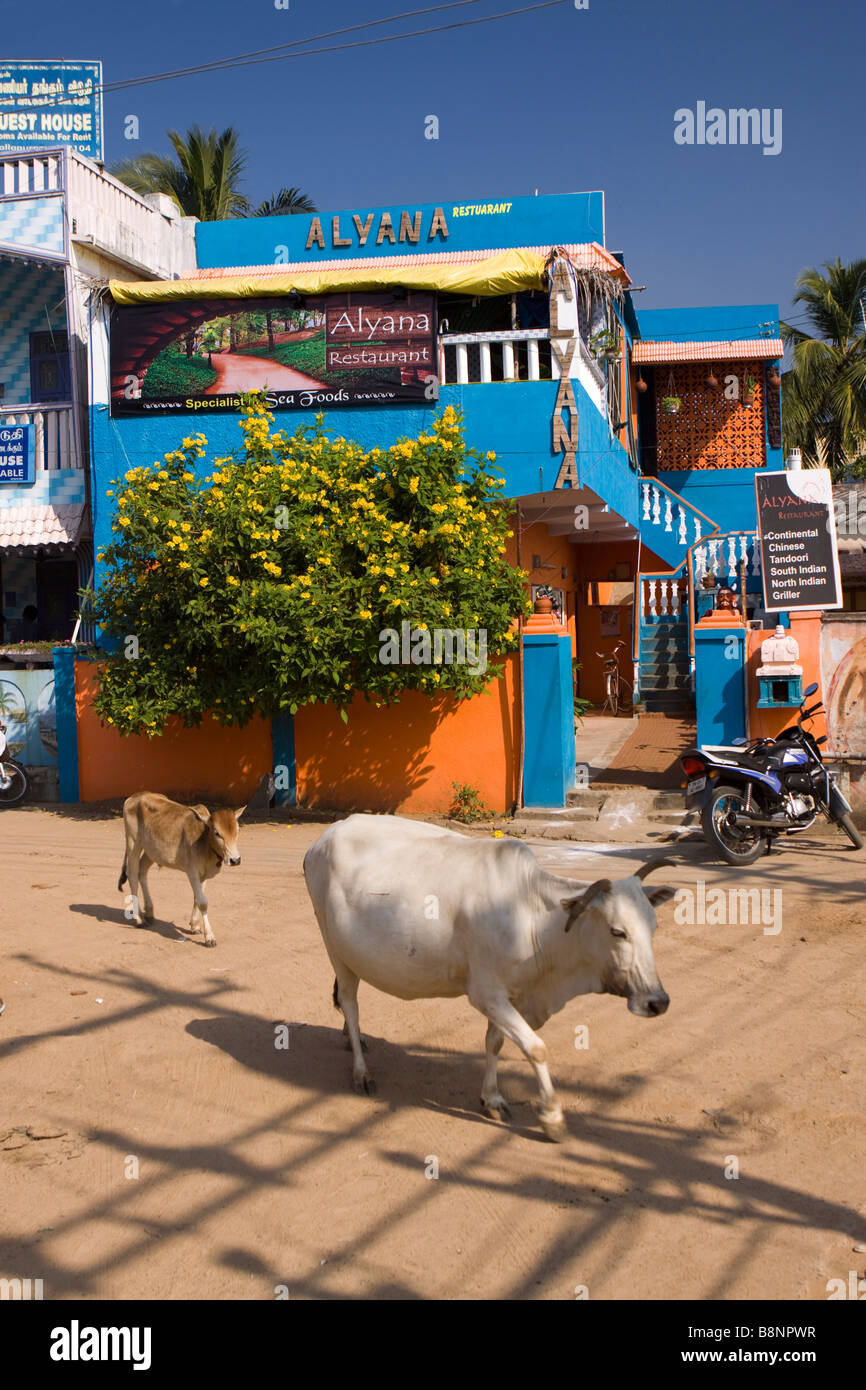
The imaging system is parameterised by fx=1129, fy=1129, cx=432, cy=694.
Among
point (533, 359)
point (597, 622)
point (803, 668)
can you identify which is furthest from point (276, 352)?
point (597, 622)

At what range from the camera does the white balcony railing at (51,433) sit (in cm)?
1599

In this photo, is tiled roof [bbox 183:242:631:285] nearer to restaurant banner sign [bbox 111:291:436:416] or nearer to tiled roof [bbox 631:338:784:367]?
restaurant banner sign [bbox 111:291:436:416]

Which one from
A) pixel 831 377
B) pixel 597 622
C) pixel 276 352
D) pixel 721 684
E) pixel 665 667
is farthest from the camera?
pixel 831 377

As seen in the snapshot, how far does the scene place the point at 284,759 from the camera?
13461mm

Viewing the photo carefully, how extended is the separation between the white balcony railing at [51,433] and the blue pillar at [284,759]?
5450 millimetres

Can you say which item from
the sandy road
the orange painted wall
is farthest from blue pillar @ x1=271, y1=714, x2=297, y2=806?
the sandy road

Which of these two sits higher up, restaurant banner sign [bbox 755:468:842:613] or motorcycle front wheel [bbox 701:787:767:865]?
restaurant banner sign [bbox 755:468:842:613]

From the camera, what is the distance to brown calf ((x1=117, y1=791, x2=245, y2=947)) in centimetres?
787

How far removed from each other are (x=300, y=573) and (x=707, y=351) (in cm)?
1303

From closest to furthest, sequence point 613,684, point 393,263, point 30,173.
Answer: point 30,173, point 393,263, point 613,684

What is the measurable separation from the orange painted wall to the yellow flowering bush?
17.1 inches

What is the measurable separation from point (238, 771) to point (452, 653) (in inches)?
133

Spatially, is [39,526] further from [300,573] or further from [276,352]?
[300,573]

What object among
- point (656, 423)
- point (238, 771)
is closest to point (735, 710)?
point (238, 771)
